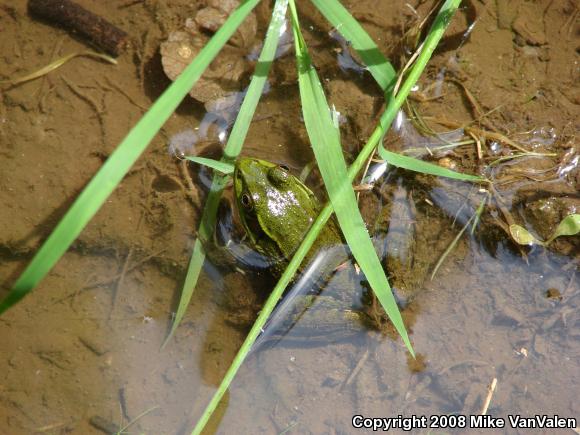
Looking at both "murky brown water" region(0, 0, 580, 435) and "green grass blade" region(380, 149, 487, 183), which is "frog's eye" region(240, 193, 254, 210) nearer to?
"murky brown water" region(0, 0, 580, 435)

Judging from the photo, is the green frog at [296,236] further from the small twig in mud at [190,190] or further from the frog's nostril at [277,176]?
the small twig in mud at [190,190]

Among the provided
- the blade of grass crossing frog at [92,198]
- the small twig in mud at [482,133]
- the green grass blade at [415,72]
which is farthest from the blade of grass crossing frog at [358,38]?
the blade of grass crossing frog at [92,198]

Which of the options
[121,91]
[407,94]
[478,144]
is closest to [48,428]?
[121,91]

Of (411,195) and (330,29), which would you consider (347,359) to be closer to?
(411,195)

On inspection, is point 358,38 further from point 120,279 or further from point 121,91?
point 120,279

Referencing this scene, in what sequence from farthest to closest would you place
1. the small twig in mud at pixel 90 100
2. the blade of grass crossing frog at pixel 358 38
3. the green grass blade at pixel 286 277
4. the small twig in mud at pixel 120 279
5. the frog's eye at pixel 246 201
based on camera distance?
1. the small twig in mud at pixel 90 100
2. the small twig in mud at pixel 120 279
3. the frog's eye at pixel 246 201
4. the blade of grass crossing frog at pixel 358 38
5. the green grass blade at pixel 286 277

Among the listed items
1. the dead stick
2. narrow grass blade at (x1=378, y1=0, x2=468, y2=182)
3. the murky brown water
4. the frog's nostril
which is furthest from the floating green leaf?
the dead stick
